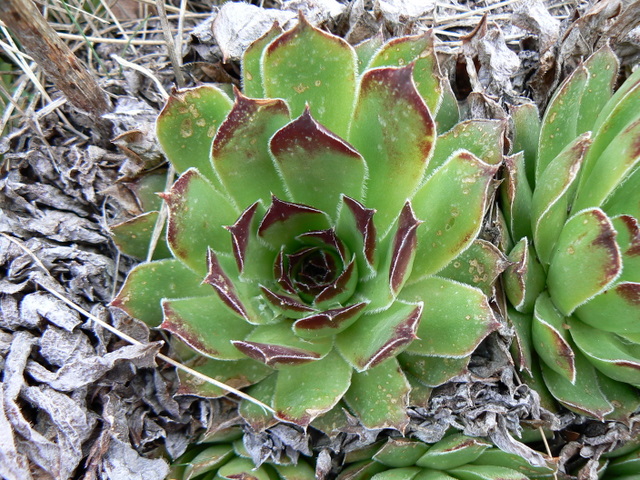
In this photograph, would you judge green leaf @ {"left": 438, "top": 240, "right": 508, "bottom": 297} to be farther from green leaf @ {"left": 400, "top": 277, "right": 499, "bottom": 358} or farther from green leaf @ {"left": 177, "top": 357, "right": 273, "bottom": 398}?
green leaf @ {"left": 177, "top": 357, "right": 273, "bottom": 398}

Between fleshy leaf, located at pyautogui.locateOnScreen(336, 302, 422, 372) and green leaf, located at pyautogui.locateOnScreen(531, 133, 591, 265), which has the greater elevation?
green leaf, located at pyautogui.locateOnScreen(531, 133, 591, 265)

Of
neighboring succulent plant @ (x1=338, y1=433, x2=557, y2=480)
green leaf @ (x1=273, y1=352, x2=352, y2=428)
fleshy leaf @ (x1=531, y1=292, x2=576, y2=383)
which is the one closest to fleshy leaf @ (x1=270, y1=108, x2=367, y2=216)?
green leaf @ (x1=273, y1=352, x2=352, y2=428)

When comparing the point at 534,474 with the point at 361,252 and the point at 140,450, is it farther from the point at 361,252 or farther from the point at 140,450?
the point at 140,450

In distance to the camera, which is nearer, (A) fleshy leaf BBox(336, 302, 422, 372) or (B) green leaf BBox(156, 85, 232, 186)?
(A) fleshy leaf BBox(336, 302, 422, 372)

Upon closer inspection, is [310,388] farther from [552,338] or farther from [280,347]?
[552,338]

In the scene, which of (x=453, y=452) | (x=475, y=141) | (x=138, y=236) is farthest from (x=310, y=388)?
(x=475, y=141)

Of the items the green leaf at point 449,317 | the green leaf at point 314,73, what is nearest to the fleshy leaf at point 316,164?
the green leaf at point 314,73

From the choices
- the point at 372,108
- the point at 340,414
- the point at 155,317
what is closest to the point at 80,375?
the point at 155,317

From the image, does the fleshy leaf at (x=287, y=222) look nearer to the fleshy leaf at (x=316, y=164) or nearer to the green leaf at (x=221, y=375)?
the fleshy leaf at (x=316, y=164)
